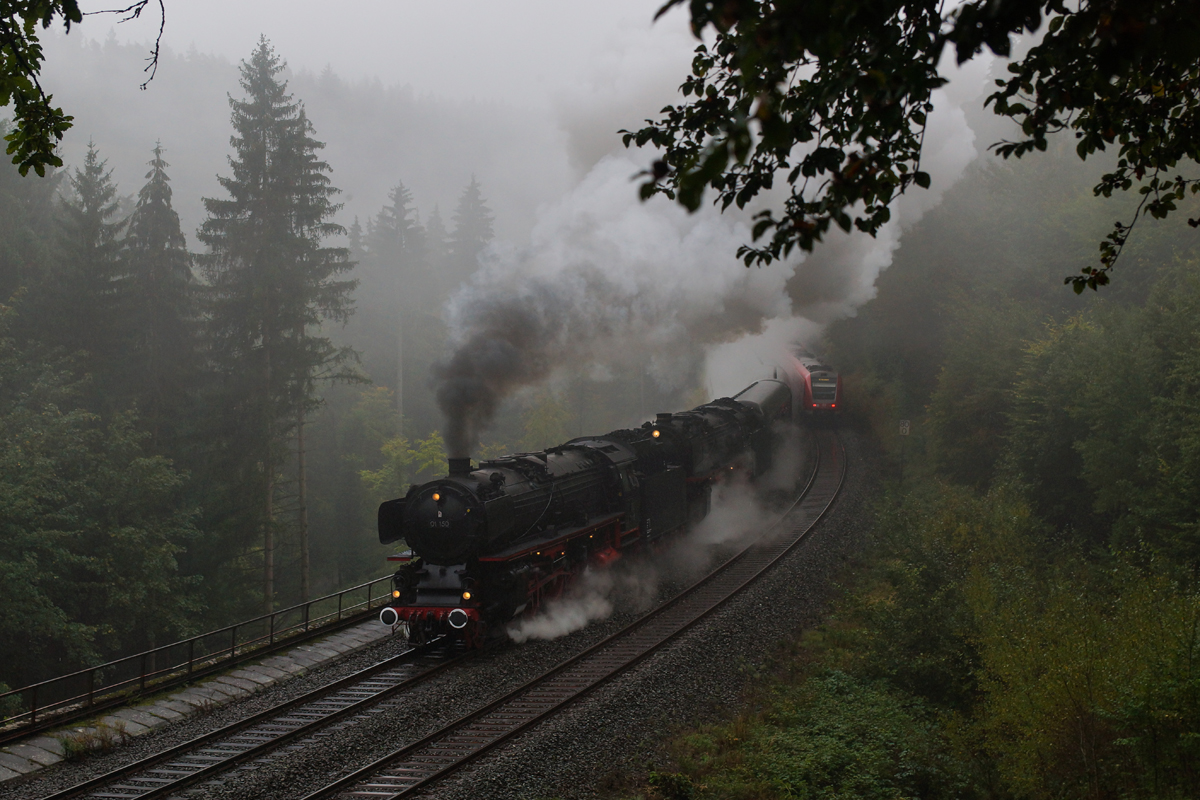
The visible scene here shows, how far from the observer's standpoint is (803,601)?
1609 centimetres

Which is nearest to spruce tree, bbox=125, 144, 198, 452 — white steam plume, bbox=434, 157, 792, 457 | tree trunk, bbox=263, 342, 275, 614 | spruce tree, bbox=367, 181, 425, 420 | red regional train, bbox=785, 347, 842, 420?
tree trunk, bbox=263, 342, 275, 614

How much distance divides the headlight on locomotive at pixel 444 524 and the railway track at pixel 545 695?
2.49 m

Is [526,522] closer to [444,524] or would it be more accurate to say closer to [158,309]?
[444,524]

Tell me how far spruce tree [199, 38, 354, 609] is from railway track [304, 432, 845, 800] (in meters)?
16.6

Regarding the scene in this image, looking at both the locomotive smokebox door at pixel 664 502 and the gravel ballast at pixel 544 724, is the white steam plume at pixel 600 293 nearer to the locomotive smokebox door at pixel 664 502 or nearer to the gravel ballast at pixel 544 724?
the locomotive smokebox door at pixel 664 502

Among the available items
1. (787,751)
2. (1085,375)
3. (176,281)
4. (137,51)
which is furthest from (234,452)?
(137,51)

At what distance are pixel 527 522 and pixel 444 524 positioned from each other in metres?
1.85

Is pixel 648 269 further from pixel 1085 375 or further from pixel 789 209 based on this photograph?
pixel 789 209

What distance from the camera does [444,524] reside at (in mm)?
13055

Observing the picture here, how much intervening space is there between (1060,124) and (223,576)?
27792 mm

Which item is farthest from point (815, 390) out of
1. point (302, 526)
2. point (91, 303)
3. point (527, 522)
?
point (91, 303)

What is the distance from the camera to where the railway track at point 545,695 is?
8859 millimetres

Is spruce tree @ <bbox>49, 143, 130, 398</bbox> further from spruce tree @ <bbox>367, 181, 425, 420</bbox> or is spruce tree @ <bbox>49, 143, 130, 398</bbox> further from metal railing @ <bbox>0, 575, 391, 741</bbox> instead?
spruce tree @ <bbox>367, 181, 425, 420</bbox>

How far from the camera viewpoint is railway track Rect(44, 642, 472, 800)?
8867 mm
